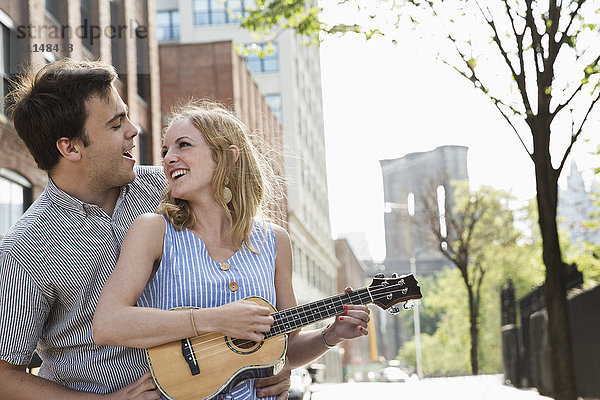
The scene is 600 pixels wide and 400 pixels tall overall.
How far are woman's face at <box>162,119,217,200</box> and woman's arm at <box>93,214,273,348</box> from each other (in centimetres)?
35

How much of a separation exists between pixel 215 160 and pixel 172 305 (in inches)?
23.9

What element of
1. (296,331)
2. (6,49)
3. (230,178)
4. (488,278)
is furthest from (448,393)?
(488,278)

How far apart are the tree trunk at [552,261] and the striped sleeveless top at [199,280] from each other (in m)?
6.93

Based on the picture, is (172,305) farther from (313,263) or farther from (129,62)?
(313,263)

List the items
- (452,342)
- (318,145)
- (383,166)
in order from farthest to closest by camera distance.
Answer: (383,166) → (452,342) → (318,145)

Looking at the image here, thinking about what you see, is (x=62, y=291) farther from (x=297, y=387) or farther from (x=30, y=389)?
(x=297, y=387)

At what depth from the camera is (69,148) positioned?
3.29 metres

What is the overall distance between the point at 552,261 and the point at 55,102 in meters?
7.35

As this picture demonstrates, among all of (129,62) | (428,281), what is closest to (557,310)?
(129,62)

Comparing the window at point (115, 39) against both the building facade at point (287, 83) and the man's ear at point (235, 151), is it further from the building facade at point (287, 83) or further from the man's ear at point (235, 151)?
the building facade at point (287, 83)

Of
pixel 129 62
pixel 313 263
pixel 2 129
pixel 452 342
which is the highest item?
pixel 129 62

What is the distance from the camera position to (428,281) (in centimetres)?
12625

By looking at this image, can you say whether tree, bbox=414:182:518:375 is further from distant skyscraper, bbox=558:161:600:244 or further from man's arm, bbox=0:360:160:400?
man's arm, bbox=0:360:160:400

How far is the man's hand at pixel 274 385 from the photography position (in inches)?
120
